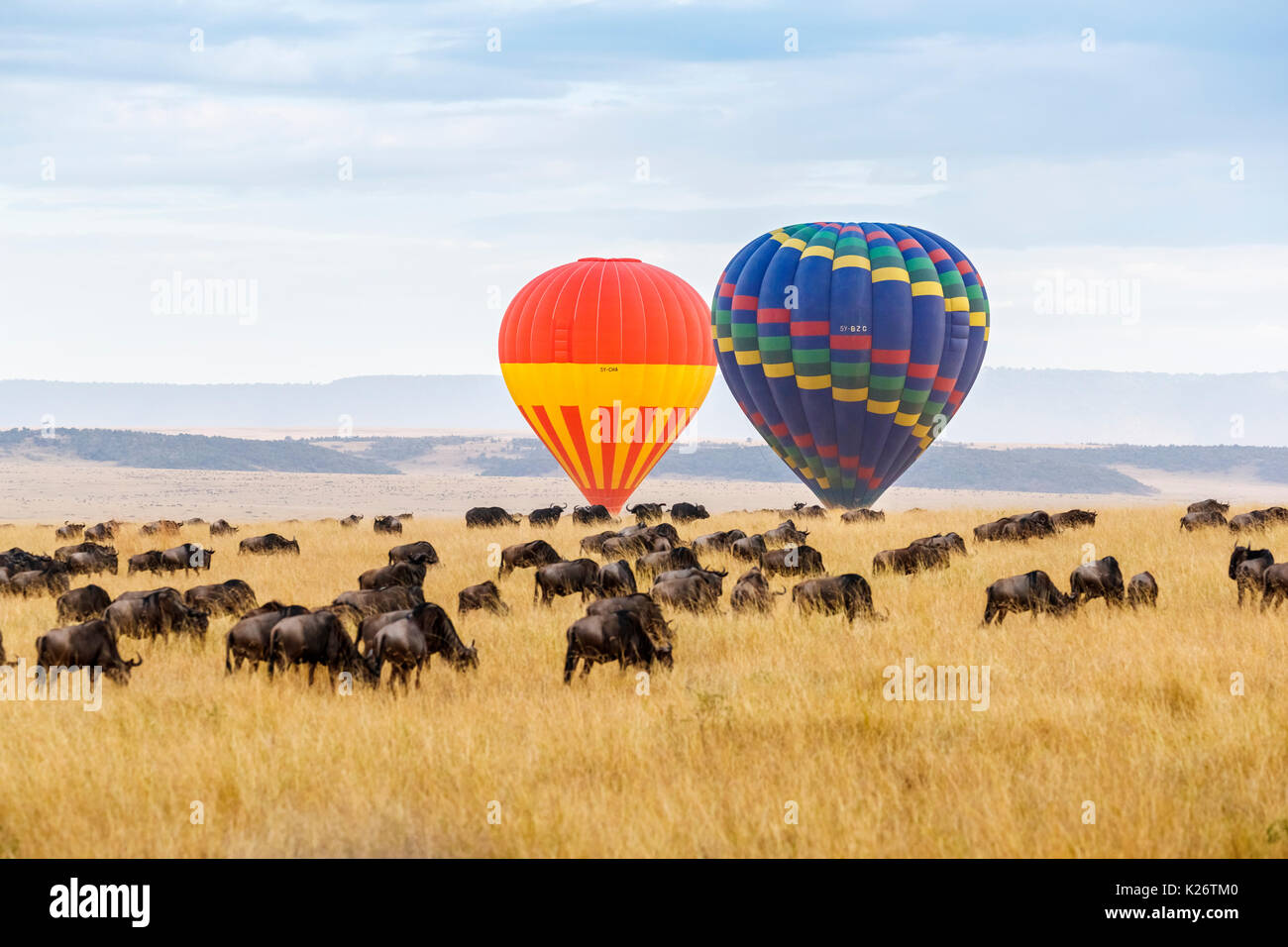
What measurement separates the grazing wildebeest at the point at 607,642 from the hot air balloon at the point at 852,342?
1120 inches

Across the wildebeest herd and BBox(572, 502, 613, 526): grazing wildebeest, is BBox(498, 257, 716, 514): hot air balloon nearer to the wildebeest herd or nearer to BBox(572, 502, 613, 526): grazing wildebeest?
BBox(572, 502, 613, 526): grazing wildebeest

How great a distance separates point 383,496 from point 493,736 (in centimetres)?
11229

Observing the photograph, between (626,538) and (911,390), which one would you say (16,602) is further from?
(911,390)

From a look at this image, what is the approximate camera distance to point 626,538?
87.5 ft

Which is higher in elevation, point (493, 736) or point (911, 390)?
point (911, 390)

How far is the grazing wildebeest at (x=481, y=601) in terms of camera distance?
19.4 m

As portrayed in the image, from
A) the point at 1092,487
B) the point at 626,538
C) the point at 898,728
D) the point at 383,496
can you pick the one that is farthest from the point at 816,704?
the point at 1092,487

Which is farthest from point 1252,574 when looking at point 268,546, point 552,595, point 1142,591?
point 268,546

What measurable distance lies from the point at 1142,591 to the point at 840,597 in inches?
168

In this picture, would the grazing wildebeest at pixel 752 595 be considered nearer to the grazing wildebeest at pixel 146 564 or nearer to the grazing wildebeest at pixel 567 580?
the grazing wildebeest at pixel 567 580

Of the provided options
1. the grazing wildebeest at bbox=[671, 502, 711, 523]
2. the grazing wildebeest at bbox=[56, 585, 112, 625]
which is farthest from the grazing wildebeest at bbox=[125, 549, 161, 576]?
the grazing wildebeest at bbox=[671, 502, 711, 523]

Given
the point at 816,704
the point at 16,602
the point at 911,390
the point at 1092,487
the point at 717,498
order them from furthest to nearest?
the point at 1092,487, the point at 717,498, the point at 911,390, the point at 16,602, the point at 816,704

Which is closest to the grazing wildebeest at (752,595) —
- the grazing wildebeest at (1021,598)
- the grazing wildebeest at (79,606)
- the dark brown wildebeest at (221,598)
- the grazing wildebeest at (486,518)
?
the grazing wildebeest at (1021,598)

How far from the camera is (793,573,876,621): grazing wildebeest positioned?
61.6 feet
